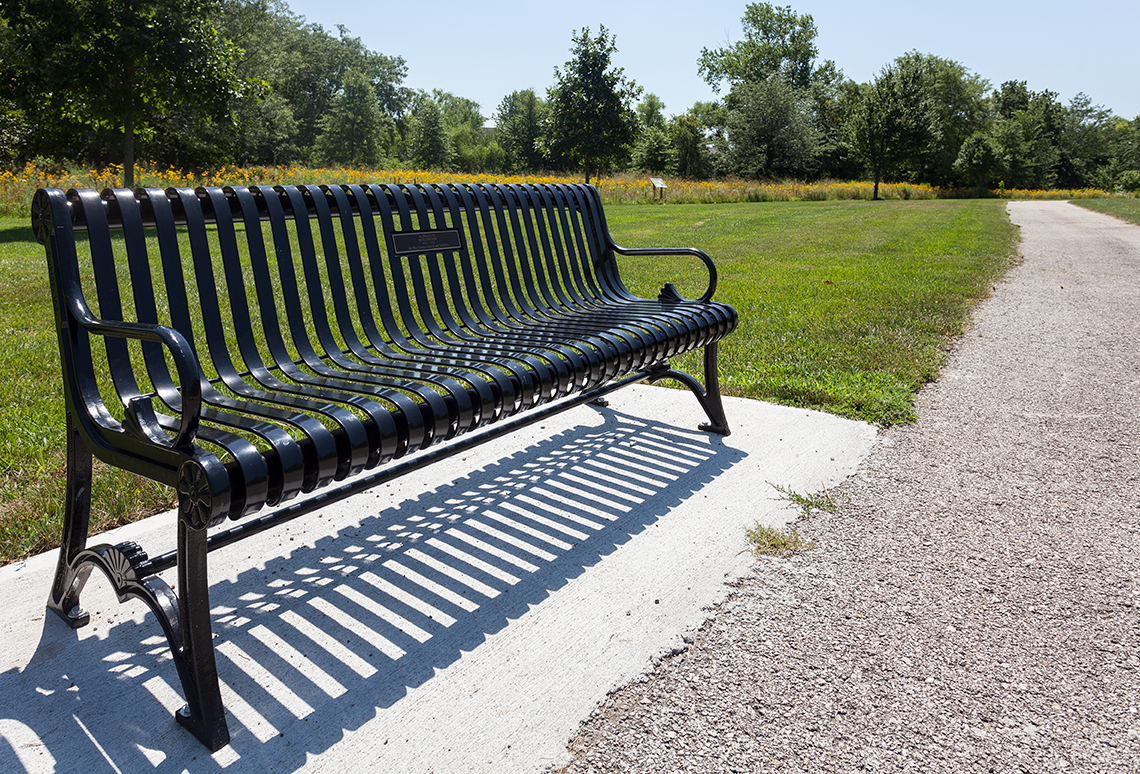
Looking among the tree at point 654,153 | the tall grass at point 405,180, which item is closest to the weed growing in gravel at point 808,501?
the tall grass at point 405,180

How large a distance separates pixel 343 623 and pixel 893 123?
125 ft

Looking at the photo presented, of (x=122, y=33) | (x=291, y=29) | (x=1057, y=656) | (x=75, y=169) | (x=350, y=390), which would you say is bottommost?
(x=1057, y=656)

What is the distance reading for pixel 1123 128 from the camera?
71.7 meters

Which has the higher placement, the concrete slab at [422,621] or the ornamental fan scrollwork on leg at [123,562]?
the ornamental fan scrollwork on leg at [123,562]

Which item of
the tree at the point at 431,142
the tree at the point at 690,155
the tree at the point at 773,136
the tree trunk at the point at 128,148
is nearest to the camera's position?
the tree trunk at the point at 128,148

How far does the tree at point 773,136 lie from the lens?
1623 inches

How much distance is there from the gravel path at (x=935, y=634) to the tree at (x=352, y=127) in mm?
51879

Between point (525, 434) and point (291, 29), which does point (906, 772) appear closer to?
point (525, 434)

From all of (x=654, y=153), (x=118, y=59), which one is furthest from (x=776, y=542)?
(x=654, y=153)

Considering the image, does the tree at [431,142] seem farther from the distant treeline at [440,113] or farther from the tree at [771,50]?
the tree at [771,50]

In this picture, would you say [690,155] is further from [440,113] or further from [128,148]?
[128,148]

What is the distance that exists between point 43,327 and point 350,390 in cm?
484

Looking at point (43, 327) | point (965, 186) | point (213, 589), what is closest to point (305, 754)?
point (213, 589)

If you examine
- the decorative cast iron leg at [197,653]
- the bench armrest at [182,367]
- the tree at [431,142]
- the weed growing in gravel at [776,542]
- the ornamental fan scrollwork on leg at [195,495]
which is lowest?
the weed growing in gravel at [776,542]
